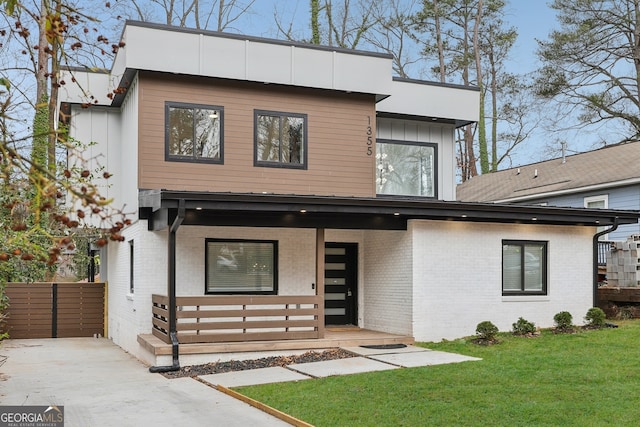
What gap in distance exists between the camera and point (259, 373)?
1070 cm

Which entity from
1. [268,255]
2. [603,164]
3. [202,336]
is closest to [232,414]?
[202,336]

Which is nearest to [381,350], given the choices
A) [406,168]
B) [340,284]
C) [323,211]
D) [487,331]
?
[487,331]

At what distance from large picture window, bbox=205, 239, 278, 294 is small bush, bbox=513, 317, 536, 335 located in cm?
495

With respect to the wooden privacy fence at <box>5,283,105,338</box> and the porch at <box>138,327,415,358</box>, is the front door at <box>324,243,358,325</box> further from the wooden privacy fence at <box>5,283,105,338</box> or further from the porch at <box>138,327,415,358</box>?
the wooden privacy fence at <box>5,283,105,338</box>

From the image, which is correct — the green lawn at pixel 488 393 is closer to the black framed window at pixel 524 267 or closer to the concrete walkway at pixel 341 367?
the concrete walkway at pixel 341 367

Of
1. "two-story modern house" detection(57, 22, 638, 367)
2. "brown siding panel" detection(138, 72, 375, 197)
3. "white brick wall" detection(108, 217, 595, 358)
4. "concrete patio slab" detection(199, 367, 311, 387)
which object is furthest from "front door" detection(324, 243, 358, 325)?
"concrete patio slab" detection(199, 367, 311, 387)

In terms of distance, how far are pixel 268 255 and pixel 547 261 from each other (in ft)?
20.1

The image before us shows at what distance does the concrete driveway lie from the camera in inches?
315

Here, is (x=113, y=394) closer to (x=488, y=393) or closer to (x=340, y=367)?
(x=340, y=367)

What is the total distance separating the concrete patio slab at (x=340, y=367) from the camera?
10438 mm

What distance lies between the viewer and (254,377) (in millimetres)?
10359

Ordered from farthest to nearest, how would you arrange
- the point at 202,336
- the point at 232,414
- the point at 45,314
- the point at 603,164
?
the point at 603,164 → the point at 45,314 → the point at 202,336 → the point at 232,414

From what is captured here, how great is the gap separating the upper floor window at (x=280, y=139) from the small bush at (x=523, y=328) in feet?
18.2

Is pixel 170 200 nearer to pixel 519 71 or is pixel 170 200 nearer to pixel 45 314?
pixel 45 314
